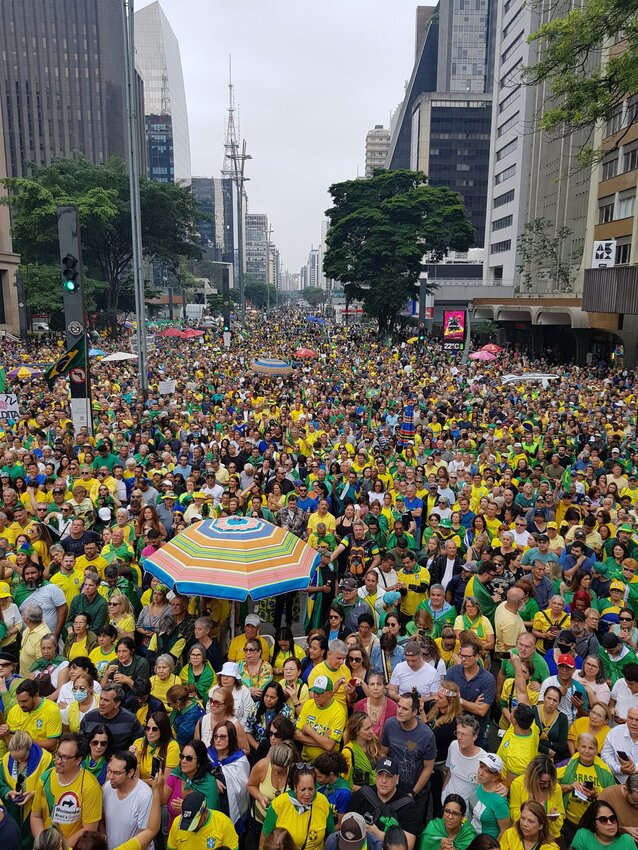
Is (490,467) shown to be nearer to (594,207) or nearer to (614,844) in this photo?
(614,844)

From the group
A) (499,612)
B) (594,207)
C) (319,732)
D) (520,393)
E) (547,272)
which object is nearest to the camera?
(319,732)

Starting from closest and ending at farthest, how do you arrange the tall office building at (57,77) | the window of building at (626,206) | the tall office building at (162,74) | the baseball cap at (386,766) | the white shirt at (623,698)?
the baseball cap at (386,766) → the white shirt at (623,698) → the window of building at (626,206) → the tall office building at (57,77) → the tall office building at (162,74)

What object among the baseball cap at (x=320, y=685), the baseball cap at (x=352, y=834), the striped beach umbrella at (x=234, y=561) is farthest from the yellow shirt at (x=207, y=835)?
the striped beach umbrella at (x=234, y=561)

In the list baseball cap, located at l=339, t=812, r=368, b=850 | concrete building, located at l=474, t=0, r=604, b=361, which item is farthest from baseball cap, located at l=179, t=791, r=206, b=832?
concrete building, located at l=474, t=0, r=604, b=361

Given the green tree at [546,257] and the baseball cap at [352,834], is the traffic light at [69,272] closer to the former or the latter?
the baseball cap at [352,834]

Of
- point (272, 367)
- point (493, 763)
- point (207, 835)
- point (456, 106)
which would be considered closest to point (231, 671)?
point (207, 835)

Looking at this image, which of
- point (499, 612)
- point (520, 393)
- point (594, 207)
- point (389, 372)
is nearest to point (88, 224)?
point (389, 372)
